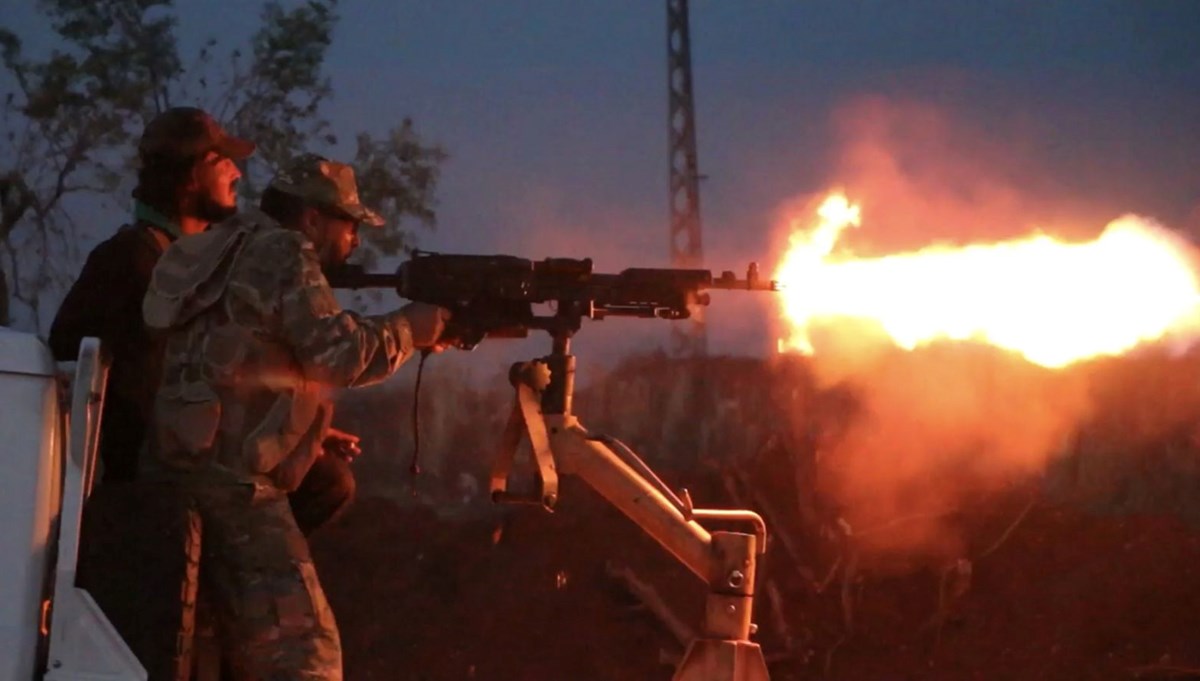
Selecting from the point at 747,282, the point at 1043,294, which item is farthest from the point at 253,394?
the point at 1043,294

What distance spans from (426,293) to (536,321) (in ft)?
1.20

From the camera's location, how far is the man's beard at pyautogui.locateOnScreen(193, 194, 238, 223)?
504cm

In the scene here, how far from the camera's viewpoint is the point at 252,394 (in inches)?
168

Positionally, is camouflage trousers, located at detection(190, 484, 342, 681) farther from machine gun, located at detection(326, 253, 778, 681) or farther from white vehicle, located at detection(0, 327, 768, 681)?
machine gun, located at detection(326, 253, 778, 681)

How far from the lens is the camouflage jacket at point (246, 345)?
4.19 meters

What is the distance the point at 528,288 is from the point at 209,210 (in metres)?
1.25

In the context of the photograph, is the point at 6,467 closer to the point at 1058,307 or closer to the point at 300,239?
the point at 300,239

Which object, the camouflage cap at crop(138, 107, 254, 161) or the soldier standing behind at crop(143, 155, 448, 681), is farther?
the camouflage cap at crop(138, 107, 254, 161)

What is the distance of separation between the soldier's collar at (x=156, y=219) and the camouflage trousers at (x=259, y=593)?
1.09m

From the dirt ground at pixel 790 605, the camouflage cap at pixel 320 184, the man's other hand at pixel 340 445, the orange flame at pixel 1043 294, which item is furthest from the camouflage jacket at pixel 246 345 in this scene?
the orange flame at pixel 1043 294

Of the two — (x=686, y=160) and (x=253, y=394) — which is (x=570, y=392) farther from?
(x=686, y=160)

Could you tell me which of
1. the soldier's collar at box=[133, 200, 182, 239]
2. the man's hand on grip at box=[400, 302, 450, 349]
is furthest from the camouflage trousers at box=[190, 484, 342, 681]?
the soldier's collar at box=[133, 200, 182, 239]

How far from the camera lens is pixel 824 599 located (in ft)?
30.6

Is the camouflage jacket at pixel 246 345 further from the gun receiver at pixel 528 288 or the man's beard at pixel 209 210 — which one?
the man's beard at pixel 209 210
